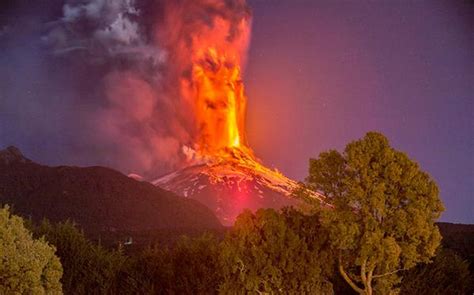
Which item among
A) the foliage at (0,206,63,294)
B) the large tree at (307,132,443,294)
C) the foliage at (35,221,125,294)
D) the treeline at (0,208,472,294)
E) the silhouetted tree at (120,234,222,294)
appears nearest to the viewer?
the foliage at (0,206,63,294)

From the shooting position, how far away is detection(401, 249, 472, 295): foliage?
99.4 ft

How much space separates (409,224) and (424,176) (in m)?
2.42

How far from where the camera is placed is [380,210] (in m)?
24.0

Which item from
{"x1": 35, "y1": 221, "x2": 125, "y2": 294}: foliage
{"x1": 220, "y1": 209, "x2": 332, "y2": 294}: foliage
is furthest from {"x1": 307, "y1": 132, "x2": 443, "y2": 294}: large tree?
Answer: {"x1": 35, "y1": 221, "x2": 125, "y2": 294}: foliage

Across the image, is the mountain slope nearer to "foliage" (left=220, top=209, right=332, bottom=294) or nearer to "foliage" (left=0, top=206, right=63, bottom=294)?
"foliage" (left=220, top=209, right=332, bottom=294)

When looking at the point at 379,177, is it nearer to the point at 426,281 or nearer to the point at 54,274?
the point at 426,281

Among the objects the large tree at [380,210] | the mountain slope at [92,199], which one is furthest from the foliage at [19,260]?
the mountain slope at [92,199]

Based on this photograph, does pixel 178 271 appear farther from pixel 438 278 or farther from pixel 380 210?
pixel 438 278

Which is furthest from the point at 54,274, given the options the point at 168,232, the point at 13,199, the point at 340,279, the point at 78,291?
the point at 13,199

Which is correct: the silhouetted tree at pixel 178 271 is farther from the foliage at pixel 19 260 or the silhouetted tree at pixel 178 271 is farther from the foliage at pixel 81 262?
the foliage at pixel 19 260

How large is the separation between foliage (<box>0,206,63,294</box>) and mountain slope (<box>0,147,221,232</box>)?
112 m

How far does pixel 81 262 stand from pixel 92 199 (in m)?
125

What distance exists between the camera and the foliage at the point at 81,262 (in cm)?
3019

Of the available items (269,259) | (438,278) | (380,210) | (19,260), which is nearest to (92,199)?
(438,278)
